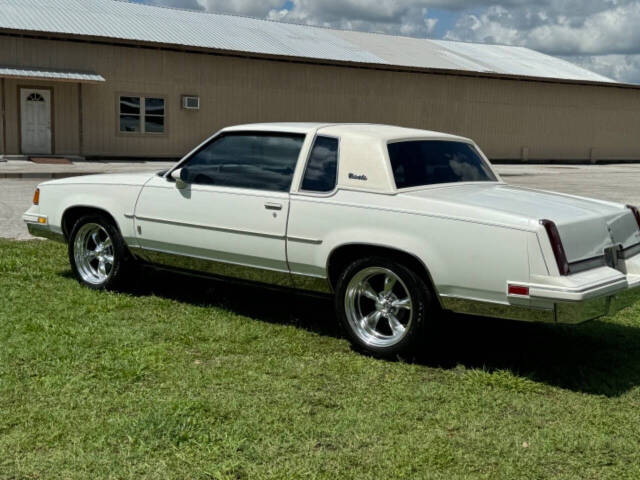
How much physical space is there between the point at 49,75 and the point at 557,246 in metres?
23.4

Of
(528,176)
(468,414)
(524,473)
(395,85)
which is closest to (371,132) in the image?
(468,414)

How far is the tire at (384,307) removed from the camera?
539 cm

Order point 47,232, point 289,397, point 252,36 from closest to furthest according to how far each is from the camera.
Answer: point 289,397
point 47,232
point 252,36

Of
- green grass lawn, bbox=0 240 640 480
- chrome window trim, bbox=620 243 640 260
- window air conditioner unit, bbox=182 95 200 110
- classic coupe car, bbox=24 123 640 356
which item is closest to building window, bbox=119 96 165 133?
window air conditioner unit, bbox=182 95 200 110

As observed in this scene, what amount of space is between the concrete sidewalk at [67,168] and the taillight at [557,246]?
17.4 m

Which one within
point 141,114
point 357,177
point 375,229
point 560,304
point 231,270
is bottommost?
point 231,270

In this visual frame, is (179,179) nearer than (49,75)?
Yes

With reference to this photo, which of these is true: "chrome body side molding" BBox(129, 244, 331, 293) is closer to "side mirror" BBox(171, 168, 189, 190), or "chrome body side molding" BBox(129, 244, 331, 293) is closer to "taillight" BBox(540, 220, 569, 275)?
"side mirror" BBox(171, 168, 189, 190)

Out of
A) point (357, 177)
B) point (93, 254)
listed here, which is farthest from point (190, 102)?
point (357, 177)

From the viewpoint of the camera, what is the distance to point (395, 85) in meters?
33.7

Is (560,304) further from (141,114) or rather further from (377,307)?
(141,114)

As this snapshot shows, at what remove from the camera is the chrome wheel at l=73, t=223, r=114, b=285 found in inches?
290

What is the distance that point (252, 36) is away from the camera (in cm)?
3244

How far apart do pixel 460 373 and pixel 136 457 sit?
232cm
